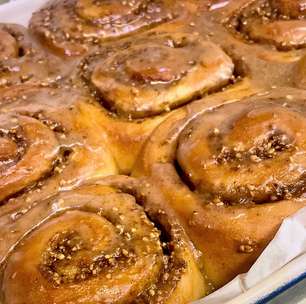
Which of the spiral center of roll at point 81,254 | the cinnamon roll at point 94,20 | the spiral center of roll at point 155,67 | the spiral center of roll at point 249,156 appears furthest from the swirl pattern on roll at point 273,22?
the spiral center of roll at point 81,254

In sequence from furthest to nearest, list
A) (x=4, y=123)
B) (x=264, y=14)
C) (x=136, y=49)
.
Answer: (x=264, y=14) < (x=136, y=49) < (x=4, y=123)

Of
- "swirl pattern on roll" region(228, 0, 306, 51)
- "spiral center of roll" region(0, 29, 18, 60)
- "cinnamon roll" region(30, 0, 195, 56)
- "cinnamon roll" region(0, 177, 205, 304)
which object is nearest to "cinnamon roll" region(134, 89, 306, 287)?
"cinnamon roll" region(0, 177, 205, 304)

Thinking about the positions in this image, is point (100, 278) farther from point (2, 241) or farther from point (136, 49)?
point (136, 49)

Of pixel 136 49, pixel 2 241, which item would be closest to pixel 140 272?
pixel 2 241

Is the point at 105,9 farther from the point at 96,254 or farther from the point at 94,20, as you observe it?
the point at 96,254

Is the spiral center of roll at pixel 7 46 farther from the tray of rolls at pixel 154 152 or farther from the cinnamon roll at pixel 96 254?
the cinnamon roll at pixel 96 254

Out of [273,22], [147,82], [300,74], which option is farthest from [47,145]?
[273,22]

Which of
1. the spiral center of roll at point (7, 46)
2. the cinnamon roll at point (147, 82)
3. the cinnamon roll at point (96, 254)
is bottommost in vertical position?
the cinnamon roll at point (96, 254)
